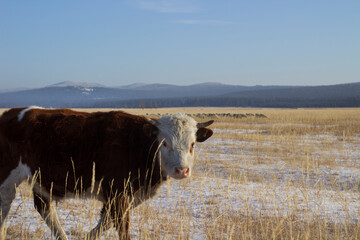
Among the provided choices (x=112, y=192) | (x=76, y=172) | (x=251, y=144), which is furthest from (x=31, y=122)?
(x=251, y=144)

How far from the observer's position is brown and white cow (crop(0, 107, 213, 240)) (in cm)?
473

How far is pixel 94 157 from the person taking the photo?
481cm

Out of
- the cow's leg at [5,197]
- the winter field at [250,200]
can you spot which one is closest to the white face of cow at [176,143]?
the winter field at [250,200]

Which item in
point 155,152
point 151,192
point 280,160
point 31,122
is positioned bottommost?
point 280,160

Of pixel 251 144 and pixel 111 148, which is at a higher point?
pixel 111 148

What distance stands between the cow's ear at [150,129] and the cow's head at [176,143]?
27mm

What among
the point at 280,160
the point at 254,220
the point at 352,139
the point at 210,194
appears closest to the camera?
the point at 254,220

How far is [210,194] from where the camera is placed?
732 cm

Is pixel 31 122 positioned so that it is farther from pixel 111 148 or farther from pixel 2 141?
pixel 111 148

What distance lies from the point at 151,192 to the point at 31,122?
1.82 metres

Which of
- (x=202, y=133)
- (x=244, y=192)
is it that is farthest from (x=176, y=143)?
(x=244, y=192)

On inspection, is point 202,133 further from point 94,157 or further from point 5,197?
point 5,197

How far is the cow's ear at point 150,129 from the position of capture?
4.86 m

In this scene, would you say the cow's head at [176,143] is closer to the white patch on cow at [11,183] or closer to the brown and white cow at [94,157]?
the brown and white cow at [94,157]
